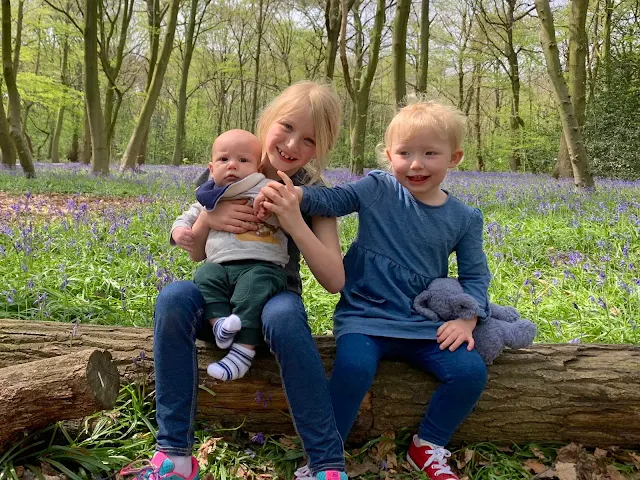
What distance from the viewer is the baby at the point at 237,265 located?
6.60 ft

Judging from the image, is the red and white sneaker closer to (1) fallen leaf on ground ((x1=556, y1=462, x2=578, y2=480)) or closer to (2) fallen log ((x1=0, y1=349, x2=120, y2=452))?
(1) fallen leaf on ground ((x1=556, y1=462, x2=578, y2=480))

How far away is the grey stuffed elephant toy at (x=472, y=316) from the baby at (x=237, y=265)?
659 millimetres

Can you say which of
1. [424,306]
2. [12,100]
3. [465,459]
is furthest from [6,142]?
[465,459]

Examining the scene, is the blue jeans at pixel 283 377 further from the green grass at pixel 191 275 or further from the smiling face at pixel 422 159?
the smiling face at pixel 422 159

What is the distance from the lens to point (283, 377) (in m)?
1.96

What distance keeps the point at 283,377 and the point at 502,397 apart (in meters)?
1.02

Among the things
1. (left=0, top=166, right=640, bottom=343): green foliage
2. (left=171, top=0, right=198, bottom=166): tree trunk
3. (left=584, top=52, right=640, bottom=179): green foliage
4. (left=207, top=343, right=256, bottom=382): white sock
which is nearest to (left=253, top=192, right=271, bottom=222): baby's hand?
(left=207, top=343, right=256, bottom=382): white sock

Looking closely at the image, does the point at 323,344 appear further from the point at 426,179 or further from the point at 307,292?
the point at 307,292

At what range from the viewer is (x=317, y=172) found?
2373 millimetres

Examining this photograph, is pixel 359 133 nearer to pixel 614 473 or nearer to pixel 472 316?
pixel 472 316

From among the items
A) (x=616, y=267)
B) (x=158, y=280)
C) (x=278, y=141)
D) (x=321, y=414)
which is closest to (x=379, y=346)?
(x=321, y=414)

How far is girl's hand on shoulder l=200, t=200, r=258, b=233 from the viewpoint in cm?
216

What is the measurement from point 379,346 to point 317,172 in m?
0.85

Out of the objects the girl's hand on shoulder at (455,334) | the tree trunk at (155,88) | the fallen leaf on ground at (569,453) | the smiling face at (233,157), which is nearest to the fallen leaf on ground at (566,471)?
the fallen leaf on ground at (569,453)
